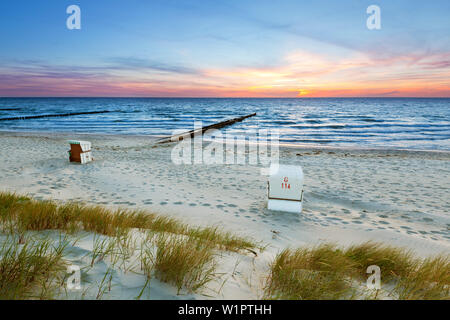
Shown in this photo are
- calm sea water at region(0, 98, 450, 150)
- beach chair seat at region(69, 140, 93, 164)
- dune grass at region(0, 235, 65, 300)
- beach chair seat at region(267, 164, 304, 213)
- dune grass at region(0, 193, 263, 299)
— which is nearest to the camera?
dune grass at region(0, 235, 65, 300)

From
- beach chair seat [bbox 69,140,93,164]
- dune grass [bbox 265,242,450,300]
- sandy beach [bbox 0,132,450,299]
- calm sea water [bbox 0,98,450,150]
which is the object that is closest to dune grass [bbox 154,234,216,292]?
sandy beach [bbox 0,132,450,299]

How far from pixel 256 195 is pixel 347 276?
449 cm

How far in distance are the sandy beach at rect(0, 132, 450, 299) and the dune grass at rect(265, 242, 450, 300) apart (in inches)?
12.5

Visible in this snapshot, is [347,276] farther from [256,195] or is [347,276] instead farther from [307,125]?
[307,125]

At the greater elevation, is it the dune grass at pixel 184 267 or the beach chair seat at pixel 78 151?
the beach chair seat at pixel 78 151

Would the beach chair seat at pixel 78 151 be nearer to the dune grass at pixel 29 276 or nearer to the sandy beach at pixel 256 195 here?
the sandy beach at pixel 256 195

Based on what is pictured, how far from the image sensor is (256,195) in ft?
23.8

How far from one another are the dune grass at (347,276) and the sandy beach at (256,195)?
1.04ft

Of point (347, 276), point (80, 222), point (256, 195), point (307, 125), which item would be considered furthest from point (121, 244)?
point (307, 125)

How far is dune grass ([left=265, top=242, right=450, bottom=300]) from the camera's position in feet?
7.73

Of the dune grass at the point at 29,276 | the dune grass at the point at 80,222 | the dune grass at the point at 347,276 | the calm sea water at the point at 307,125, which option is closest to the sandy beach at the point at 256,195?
the dune grass at the point at 347,276

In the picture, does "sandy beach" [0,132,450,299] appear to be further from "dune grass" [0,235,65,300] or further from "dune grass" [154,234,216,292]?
"dune grass" [0,235,65,300]

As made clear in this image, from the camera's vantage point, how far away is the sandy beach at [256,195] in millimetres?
4828
